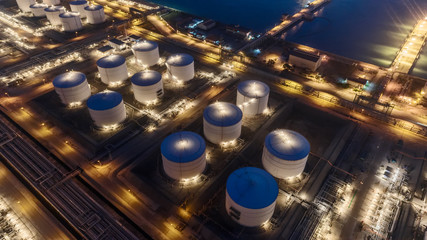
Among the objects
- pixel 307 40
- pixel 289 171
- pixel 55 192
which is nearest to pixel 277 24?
pixel 307 40

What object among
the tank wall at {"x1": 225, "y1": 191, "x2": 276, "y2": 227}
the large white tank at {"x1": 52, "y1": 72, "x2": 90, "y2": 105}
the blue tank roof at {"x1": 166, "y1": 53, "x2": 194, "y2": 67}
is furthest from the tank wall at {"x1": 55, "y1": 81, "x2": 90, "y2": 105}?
the tank wall at {"x1": 225, "y1": 191, "x2": 276, "y2": 227}

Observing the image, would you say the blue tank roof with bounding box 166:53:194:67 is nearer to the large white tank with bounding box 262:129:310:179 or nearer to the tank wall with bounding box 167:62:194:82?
the tank wall with bounding box 167:62:194:82

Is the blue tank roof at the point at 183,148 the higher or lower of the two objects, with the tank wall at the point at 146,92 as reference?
higher

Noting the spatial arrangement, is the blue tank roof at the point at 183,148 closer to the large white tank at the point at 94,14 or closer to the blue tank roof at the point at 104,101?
the blue tank roof at the point at 104,101

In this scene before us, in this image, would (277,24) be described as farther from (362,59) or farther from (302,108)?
(302,108)

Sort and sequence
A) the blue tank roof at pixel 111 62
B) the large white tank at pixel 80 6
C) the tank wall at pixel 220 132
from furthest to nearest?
1. the large white tank at pixel 80 6
2. the blue tank roof at pixel 111 62
3. the tank wall at pixel 220 132

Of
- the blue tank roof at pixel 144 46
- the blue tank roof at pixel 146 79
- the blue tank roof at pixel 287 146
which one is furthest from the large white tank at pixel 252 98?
the blue tank roof at pixel 144 46

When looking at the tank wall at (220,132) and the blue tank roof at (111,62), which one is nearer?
the tank wall at (220,132)
